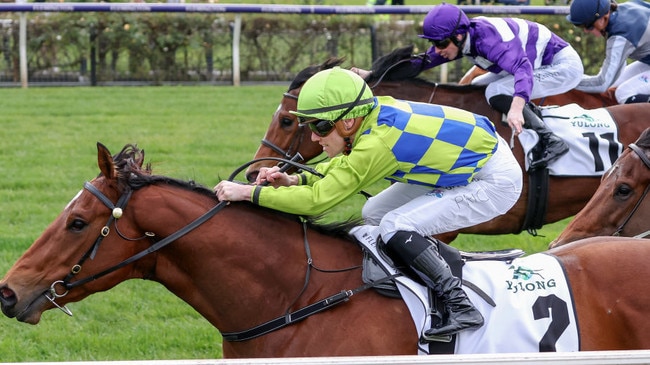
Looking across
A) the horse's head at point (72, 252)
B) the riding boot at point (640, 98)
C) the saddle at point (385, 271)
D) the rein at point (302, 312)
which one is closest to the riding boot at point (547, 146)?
the riding boot at point (640, 98)

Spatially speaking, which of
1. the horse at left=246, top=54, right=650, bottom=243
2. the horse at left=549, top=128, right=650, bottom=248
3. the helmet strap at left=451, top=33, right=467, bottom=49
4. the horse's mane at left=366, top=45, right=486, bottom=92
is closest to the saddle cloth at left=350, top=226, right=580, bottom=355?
the horse at left=549, top=128, right=650, bottom=248

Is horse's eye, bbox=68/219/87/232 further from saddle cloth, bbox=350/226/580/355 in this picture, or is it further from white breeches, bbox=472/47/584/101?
white breeches, bbox=472/47/584/101

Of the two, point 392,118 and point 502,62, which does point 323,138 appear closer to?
point 392,118

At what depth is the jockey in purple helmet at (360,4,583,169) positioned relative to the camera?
19.8 ft

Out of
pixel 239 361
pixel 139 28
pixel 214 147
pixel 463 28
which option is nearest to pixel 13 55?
pixel 139 28

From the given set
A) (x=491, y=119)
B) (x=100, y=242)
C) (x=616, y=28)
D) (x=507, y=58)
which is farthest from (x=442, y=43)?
(x=100, y=242)

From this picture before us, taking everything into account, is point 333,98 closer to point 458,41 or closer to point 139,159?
point 139,159

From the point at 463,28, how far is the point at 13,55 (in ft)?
27.6

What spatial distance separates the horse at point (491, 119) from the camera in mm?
6125

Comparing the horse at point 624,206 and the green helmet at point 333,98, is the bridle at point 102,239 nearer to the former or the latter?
the green helmet at point 333,98

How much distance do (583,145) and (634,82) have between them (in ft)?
4.14

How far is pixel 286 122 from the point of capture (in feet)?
21.3

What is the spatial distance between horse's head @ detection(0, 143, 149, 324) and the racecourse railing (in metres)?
9.34

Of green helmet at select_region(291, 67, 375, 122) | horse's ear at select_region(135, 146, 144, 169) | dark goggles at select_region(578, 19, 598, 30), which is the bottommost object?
horse's ear at select_region(135, 146, 144, 169)
